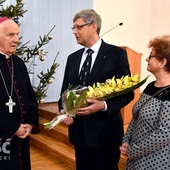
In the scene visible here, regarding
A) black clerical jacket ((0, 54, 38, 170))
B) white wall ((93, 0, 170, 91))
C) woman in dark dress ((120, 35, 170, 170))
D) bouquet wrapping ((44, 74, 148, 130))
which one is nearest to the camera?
woman in dark dress ((120, 35, 170, 170))

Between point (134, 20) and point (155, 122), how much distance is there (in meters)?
4.65

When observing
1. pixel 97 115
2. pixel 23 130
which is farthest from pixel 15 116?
pixel 97 115

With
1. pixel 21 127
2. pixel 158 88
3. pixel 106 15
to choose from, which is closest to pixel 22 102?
pixel 21 127

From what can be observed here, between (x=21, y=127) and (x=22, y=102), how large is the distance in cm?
21

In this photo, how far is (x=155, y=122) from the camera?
1.57 metres

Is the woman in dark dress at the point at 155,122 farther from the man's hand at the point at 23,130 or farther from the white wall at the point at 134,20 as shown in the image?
the white wall at the point at 134,20

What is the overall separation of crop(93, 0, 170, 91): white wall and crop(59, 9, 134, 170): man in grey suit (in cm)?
356

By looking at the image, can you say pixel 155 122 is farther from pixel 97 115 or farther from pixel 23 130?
pixel 23 130

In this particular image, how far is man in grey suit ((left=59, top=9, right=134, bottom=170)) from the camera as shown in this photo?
1.96 m

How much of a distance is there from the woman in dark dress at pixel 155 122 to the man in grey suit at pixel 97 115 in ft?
1.02

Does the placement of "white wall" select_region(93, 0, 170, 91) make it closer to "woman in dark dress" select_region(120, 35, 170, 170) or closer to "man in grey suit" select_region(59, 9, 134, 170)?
"man in grey suit" select_region(59, 9, 134, 170)

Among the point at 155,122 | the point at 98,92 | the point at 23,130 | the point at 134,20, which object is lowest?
the point at 23,130


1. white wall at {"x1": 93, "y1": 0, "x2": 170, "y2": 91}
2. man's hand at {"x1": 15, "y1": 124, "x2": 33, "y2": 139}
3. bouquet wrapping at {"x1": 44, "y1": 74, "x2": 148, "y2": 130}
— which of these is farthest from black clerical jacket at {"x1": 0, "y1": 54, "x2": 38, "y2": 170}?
white wall at {"x1": 93, "y1": 0, "x2": 170, "y2": 91}

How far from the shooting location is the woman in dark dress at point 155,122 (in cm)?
151
